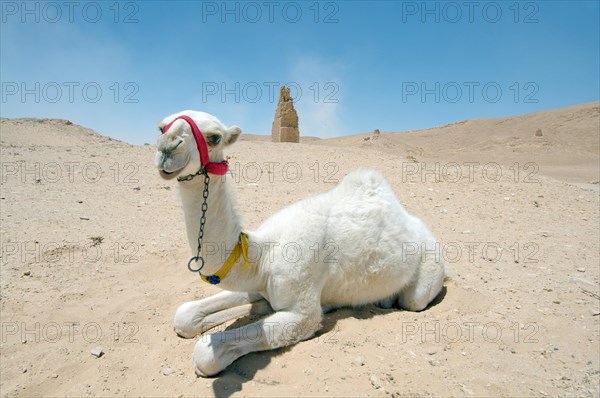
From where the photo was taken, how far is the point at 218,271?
2971mm

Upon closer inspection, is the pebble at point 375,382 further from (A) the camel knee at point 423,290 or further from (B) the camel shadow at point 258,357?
(A) the camel knee at point 423,290

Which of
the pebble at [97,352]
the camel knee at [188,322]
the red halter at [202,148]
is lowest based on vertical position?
the pebble at [97,352]

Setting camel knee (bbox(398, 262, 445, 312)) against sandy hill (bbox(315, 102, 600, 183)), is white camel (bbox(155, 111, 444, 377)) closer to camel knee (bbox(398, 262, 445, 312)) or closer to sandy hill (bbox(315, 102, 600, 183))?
camel knee (bbox(398, 262, 445, 312))

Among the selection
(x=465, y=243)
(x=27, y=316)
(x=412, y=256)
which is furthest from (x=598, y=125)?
(x=27, y=316)

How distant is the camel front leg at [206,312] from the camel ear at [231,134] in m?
1.67

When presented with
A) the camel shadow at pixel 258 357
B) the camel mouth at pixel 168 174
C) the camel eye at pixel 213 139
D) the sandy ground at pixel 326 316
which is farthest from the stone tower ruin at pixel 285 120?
the camel mouth at pixel 168 174

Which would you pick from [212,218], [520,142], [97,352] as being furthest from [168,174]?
[520,142]

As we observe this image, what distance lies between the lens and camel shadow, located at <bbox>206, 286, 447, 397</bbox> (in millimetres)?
2795

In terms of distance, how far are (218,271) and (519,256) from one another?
15.4 feet

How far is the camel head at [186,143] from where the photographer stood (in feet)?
7.89

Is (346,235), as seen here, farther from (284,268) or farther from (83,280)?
(83,280)

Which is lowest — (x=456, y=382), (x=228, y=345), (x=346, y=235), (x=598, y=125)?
(x=456, y=382)

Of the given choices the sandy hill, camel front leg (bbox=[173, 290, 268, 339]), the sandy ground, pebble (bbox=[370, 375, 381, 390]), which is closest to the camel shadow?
the sandy ground

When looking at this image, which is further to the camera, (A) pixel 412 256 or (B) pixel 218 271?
(A) pixel 412 256
